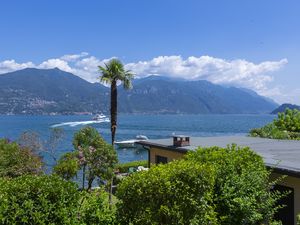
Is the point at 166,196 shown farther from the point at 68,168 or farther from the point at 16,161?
the point at 68,168

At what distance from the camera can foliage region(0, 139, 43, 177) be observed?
22670mm

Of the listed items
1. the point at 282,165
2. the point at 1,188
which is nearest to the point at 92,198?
the point at 1,188

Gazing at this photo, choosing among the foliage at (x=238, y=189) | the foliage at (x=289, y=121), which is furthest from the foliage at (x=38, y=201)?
the foliage at (x=289, y=121)

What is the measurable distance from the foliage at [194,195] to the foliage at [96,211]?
9.5 inches

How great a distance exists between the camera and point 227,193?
385 inches

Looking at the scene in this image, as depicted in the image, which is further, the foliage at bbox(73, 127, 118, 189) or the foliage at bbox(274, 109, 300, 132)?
the foliage at bbox(274, 109, 300, 132)

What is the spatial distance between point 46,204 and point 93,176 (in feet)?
61.9

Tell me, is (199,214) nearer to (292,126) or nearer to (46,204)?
(46,204)

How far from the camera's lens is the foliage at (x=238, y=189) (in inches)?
384

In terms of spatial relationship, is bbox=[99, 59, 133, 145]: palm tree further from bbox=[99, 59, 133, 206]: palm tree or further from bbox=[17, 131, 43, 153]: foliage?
bbox=[17, 131, 43, 153]: foliage

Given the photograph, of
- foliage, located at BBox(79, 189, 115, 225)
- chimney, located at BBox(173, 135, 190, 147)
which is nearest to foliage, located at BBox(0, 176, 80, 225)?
foliage, located at BBox(79, 189, 115, 225)

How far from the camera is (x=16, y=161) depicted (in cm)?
2364

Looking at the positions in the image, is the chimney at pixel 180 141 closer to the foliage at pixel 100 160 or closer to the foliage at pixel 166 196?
the foliage at pixel 100 160

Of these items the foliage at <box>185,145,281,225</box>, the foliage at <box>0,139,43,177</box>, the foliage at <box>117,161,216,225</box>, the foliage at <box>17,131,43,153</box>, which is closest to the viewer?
the foliage at <box>117,161,216,225</box>
